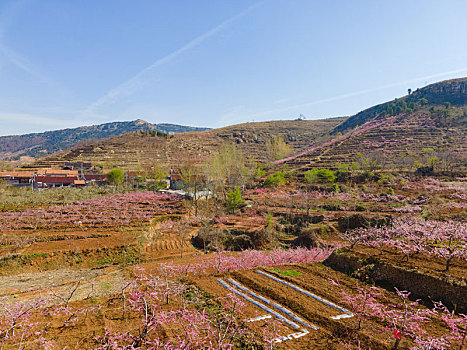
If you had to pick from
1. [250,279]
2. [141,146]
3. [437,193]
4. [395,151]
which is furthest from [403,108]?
[250,279]

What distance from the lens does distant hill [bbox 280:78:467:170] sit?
1962 inches

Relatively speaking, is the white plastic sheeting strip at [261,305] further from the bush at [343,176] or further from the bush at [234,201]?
the bush at [343,176]

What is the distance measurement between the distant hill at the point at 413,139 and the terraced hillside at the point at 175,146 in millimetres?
25012

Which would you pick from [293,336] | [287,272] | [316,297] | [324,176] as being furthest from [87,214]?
[324,176]

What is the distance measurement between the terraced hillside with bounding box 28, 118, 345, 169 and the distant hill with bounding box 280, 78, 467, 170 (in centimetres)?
2501

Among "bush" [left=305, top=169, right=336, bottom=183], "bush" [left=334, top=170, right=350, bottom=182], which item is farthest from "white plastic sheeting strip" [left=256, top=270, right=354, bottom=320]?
"bush" [left=334, top=170, right=350, bottom=182]

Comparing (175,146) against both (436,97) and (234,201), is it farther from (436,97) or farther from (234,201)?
(436,97)

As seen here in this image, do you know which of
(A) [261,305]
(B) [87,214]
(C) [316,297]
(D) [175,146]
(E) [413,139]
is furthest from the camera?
(D) [175,146]

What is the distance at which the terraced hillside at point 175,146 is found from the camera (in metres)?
76.5

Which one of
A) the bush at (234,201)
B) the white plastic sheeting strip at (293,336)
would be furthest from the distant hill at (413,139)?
the white plastic sheeting strip at (293,336)

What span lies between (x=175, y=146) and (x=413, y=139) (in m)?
77.4

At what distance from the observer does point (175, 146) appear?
303 feet

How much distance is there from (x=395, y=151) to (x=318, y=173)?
27837mm

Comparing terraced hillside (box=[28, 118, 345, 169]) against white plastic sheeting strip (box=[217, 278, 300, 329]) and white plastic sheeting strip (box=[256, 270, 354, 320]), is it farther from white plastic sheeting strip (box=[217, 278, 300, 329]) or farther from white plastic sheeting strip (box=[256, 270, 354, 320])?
white plastic sheeting strip (box=[256, 270, 354, 320])
